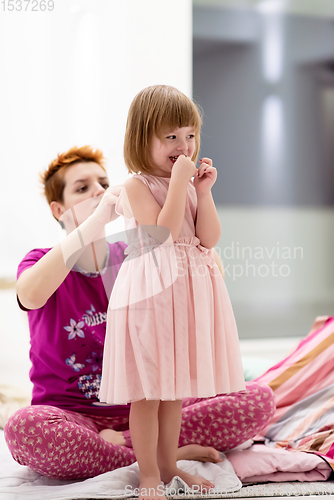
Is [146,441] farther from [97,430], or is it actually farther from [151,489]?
[97,430]

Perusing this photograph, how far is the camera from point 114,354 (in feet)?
2.42

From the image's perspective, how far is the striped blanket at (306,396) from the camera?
1019 millimetres

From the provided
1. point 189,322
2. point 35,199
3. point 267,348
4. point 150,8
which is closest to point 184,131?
point 189,322

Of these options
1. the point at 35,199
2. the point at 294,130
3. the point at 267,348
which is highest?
the point at 294,130

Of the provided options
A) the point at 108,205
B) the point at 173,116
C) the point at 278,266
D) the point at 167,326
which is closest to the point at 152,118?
the point at 173,116

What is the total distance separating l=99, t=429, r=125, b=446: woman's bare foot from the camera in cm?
93

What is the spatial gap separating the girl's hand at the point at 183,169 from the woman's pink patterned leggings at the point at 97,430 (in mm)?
466

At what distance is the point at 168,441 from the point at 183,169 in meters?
0.43

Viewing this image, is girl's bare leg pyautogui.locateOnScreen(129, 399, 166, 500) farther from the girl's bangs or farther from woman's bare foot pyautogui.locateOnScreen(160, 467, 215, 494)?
the girl's bangs

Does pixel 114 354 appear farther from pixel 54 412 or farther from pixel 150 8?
pixel 150 8

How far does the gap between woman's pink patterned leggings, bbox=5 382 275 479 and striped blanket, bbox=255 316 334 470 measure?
0.40ft

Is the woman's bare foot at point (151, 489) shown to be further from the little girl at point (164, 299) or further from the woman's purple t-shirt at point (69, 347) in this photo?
the woman's purple t-shirt at point (69, 347)

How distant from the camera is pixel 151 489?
720mm

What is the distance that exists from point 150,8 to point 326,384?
1340 millimetres
